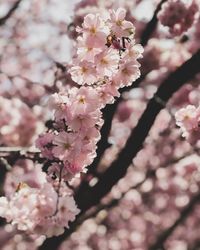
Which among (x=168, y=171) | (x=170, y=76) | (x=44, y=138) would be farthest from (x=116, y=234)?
(x=44, y=138)

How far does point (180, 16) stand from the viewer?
19.8 feet

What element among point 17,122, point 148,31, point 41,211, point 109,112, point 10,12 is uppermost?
point 17,122

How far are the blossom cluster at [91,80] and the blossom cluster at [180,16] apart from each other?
2.97 metres

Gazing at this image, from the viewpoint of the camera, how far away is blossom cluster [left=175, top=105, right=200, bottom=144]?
3678 mm

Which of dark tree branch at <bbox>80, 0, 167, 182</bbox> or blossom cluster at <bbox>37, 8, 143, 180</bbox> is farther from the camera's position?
dark tree branch at <bbox>80, 0, 167, 182</bbox>

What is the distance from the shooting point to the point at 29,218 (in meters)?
3.56

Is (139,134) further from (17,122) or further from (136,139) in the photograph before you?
(17,122)

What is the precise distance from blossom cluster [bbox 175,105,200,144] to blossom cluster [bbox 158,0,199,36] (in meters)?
2.39

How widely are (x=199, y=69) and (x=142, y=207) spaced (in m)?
9.74

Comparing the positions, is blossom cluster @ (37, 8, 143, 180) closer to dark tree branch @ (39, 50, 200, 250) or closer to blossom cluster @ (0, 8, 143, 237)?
blossom cluster @ (0, 8, 143, 237)

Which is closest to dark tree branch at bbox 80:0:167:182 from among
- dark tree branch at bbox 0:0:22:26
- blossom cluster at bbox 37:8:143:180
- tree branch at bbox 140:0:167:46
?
tree branch at bbox 140:0:167:46

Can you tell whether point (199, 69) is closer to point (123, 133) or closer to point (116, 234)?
point (123, 133)

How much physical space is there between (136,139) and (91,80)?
2.07m

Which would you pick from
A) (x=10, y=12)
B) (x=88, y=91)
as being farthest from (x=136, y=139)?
(x=10, y=12)
